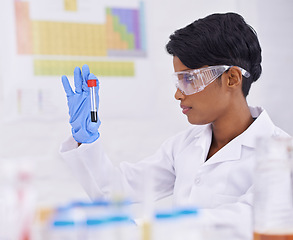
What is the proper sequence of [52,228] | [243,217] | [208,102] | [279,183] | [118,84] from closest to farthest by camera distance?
[52,228], [279,183], [243,217], [208,102], [118,84]

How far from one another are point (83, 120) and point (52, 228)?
940 mm

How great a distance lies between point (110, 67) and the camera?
2.51m

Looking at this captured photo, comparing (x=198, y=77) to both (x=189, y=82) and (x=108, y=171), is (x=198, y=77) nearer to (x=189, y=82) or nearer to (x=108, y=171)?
(x=189, y=82)

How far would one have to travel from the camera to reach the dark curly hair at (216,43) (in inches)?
60.1

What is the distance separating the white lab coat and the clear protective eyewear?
214 mm

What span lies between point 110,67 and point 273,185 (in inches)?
70.6

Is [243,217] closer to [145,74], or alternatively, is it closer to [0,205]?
[0,205]

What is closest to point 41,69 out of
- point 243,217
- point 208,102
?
point 208,102

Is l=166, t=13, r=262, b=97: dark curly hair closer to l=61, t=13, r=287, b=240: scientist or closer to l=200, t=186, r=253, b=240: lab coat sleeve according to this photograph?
l=61, t=13, r=287, b=240: scientist

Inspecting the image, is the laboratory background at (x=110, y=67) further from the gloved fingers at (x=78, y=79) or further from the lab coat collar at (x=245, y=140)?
the lab coat collar at (x=245, y=140)

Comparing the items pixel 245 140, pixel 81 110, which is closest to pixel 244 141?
pixel 245 140

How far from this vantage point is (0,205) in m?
0.71

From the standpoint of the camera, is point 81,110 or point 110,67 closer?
point 81,110

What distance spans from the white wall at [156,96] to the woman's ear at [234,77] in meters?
1.00
